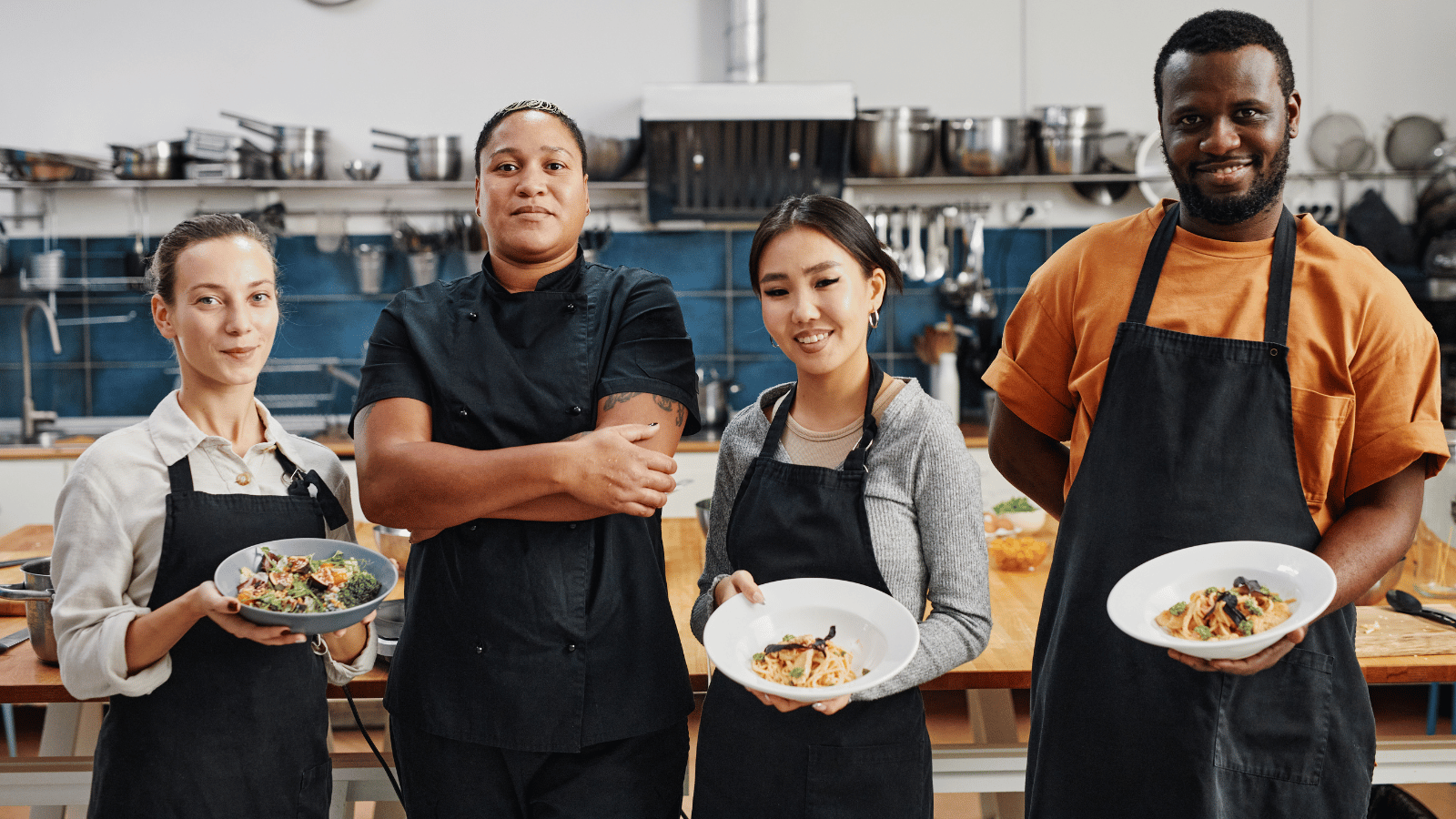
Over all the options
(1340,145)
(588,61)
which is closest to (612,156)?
(588,61)

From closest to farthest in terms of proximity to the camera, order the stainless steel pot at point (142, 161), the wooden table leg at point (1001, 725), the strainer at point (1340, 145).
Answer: the wooden table leg at point (1001, 725) → the stainless steel pot at point (142, 161) → the strainer at point (1340, 145)

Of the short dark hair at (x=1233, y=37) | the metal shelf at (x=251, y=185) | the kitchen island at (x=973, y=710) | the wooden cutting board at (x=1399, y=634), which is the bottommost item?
the kitchen island at (x=973, y=710)

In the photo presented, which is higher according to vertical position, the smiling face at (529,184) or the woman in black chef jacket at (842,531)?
the smiling face at (529,184)

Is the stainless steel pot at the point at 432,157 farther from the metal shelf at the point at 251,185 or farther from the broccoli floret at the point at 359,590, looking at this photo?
the broccoli floret at the point at 359,590

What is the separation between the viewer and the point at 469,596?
153 centimetres

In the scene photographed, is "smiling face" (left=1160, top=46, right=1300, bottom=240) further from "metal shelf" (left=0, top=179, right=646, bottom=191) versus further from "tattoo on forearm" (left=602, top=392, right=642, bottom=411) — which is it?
"metal shelf" (left=0, top=179, right=646, bottom=191)

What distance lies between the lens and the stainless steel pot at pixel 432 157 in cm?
466

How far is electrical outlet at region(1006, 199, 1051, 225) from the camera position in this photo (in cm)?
502

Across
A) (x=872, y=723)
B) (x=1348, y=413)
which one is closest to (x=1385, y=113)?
(x=1348, y=413)

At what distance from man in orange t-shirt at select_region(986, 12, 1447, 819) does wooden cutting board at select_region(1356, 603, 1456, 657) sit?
0.48 m

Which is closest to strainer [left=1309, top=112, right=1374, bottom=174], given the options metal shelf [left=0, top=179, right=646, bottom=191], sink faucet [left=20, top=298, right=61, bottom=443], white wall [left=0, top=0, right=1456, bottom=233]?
white wall [left=0, top=0, right=1456, bottom=233]

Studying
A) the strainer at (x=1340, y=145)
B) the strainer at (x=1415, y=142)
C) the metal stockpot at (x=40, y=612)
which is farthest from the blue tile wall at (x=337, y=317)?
the metal stockpot at (x=40, y=612)

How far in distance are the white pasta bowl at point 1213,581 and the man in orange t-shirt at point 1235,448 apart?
0.05 m

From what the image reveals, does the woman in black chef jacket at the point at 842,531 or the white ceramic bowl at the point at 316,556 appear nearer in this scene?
the white ceramic bowl at the point at 316,556
